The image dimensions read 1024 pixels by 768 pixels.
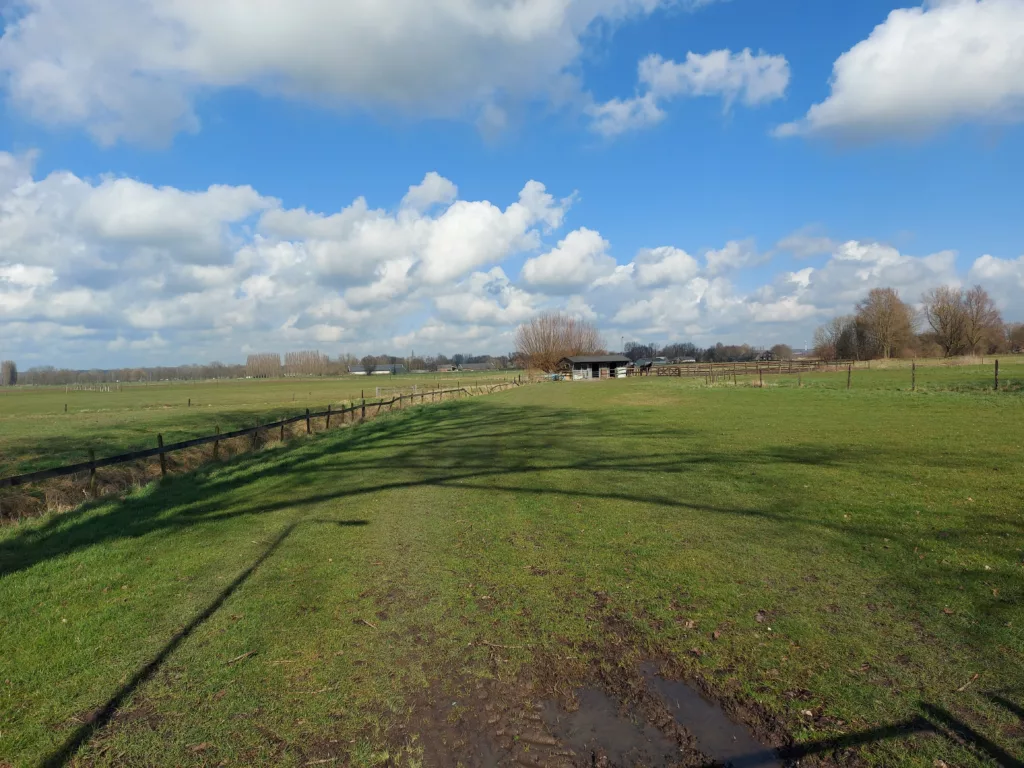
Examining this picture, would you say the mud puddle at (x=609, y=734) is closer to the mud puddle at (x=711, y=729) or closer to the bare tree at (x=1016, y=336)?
the mud puddle at (x=711, y=729)

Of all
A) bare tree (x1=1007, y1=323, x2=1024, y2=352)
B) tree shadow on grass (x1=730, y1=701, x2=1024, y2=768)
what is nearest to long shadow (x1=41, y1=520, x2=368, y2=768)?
tree shadow on grass (x1=730, y1=701, x2=1024, y2=768)

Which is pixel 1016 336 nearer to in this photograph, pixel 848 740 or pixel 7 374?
pixel 848 740

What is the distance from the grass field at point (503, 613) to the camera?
11.6ft

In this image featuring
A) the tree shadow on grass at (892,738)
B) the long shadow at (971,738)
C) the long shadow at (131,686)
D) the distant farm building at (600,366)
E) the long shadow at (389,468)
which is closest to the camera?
the long shadow at (971,738)

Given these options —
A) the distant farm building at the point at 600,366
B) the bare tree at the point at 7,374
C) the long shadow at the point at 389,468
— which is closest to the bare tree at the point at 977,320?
the distant farm building at the point at 600,366

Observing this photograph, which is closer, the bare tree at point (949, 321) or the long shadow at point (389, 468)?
the long shadow at point (389, 468)

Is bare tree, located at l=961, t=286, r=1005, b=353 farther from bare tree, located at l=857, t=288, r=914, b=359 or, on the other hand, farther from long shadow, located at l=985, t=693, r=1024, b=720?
long shadow, located at l=985, t=693, r=1024, b=720

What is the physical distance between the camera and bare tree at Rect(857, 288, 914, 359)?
9738 cm

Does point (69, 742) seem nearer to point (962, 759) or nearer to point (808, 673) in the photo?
point (808, 673)

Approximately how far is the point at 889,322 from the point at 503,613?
113 metres

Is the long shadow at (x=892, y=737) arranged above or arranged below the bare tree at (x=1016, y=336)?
below

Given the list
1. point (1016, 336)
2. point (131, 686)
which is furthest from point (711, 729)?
point (1016, 336)

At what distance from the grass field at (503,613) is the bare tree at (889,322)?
103 meters

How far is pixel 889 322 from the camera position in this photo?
97438mm
